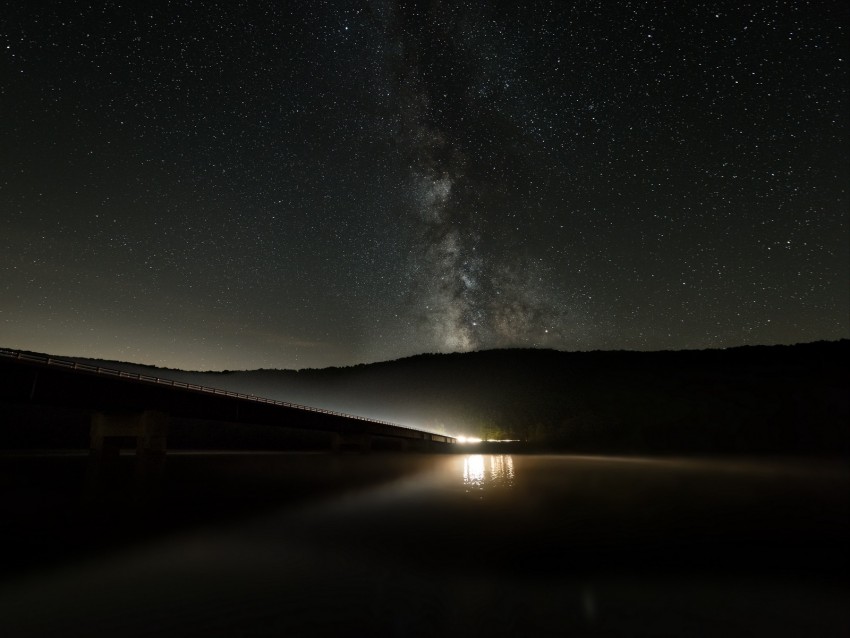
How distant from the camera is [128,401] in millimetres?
43688

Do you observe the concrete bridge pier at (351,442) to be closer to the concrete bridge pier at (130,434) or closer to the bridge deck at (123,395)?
the bridge deck at (123,395)

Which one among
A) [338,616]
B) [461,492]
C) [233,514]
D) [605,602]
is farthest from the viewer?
[461,492]

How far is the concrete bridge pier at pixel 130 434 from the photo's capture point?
48103 millimetres

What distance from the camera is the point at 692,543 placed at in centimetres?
1373

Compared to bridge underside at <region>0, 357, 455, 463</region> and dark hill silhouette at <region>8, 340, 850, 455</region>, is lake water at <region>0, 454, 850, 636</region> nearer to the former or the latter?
bridge underside at <region>0, 357, 455, 463</region>

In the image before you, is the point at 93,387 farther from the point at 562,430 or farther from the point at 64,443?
the point at 562,430

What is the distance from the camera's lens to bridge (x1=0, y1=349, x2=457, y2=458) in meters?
35.2

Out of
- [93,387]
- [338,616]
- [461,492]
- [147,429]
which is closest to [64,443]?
[147,429]

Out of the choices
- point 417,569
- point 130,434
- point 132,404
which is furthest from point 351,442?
point 417,569

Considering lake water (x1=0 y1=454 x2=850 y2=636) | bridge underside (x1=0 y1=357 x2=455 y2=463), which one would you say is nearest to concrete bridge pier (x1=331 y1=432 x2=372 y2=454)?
bridge underside (x1=0 y1=357 x2=455 y2=463)

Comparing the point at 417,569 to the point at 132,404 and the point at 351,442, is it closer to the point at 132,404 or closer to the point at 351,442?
the point at 132,404

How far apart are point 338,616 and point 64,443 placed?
410 feet

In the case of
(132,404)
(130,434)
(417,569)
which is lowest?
(417,569)

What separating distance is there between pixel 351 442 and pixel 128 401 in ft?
145
